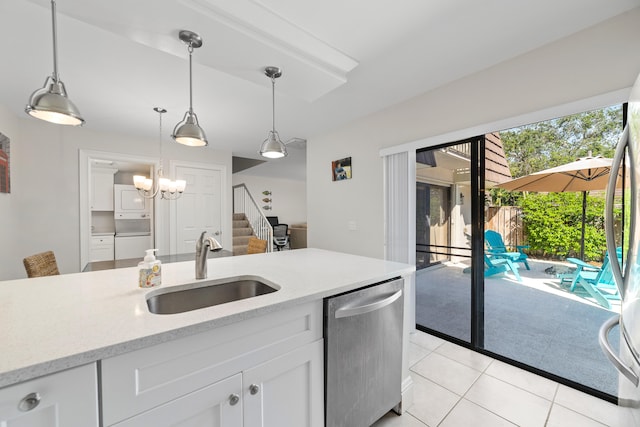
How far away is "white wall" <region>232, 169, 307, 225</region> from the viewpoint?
859 centimetres

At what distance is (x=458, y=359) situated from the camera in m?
2.20

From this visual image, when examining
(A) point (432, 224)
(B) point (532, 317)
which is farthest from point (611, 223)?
(B) point (532, 317)

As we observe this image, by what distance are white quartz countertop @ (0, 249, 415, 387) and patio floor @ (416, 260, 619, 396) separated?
137cm

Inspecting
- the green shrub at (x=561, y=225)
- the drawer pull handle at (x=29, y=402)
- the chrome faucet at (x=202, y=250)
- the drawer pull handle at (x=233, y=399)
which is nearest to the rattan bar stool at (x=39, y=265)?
the chrome faucet at (x=202, y=250)

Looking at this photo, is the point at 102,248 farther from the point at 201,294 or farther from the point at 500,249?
the point at 500,249

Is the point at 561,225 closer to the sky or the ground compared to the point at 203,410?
closer to the sky

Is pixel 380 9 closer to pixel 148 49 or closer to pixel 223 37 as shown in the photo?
pixel 223 37

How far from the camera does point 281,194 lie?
369 inches

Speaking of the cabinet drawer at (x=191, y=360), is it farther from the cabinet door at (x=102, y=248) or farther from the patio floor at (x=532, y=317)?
the cabinet door at (x=102, y=248)

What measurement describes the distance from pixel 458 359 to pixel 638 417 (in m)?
1.55

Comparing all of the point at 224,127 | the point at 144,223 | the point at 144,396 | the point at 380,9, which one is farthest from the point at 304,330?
the point at 144,223

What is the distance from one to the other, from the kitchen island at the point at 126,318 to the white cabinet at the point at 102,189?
17.6ft

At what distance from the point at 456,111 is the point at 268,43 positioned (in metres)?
1.78

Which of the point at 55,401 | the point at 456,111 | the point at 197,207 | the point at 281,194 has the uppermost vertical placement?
the point at 456,111
